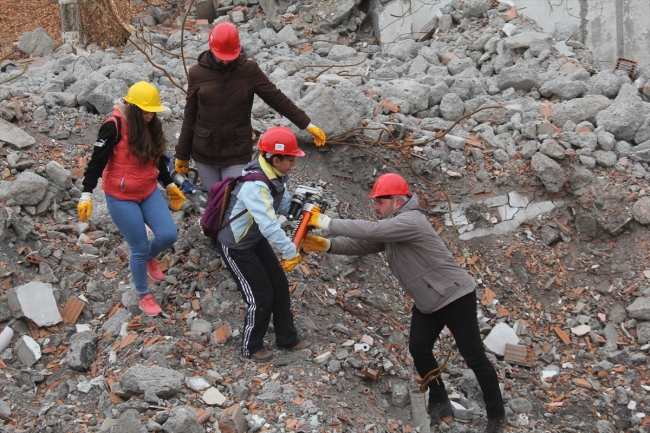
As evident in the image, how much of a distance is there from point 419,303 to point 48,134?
4459mm

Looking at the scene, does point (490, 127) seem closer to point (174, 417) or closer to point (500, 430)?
point (500, 430)

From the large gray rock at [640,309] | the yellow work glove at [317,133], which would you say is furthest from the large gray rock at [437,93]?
the large gray rock at [640,309]

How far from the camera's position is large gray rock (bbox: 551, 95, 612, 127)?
23.7ft

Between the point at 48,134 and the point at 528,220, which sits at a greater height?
the point at 48,134

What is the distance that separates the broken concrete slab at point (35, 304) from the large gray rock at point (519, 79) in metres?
5.75

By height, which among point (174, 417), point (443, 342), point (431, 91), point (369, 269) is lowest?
point (443, 342)

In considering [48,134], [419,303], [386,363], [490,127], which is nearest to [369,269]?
[386,363]

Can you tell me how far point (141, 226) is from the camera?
15.0ft

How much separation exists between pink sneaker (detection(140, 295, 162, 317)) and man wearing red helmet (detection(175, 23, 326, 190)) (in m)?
1.01

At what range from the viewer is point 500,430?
470 cm

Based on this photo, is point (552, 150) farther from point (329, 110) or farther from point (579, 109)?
point (329, 110)

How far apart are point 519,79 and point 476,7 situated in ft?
6.66

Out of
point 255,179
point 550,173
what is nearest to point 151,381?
point 255,179

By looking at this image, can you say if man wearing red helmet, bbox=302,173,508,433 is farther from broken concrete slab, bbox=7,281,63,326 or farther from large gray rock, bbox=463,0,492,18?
large gray rock, bbox=463,0,492,18
